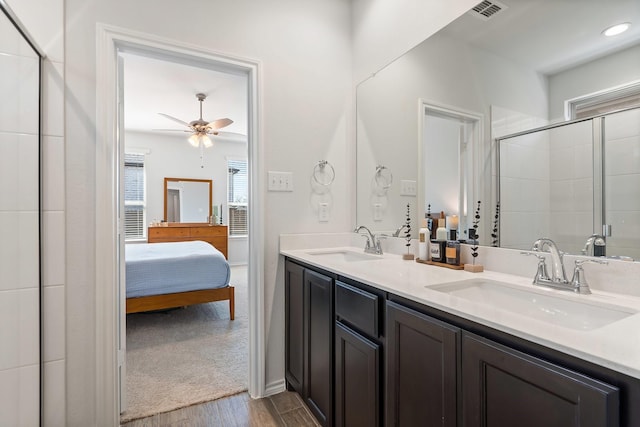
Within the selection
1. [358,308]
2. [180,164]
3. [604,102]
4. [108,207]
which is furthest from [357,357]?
[180,164]

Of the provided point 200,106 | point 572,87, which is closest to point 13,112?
point 572,87

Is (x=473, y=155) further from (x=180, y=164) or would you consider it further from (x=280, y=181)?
(x=180, y=164)

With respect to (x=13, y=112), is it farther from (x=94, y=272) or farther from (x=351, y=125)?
(x=351, y=125)

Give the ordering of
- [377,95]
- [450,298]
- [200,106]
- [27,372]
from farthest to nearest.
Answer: [200,106]
[377,95]
[27,372]
[450,298]

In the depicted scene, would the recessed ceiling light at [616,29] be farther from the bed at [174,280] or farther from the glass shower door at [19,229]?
the bed at [174,280]

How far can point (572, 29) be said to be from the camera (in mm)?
1139

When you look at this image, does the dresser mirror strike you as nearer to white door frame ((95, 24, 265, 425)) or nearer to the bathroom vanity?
white door frame ((95, 24, 265, 425))

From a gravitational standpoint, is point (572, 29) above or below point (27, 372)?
above

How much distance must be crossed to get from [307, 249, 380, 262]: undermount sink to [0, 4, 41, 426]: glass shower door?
134 centimetres

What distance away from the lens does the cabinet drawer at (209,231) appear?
5.65m

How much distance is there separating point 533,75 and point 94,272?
2143 millimetres

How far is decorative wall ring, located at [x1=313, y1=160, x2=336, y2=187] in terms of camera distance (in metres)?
2.13

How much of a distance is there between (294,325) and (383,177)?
108 centimetres

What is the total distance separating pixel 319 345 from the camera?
155cm
